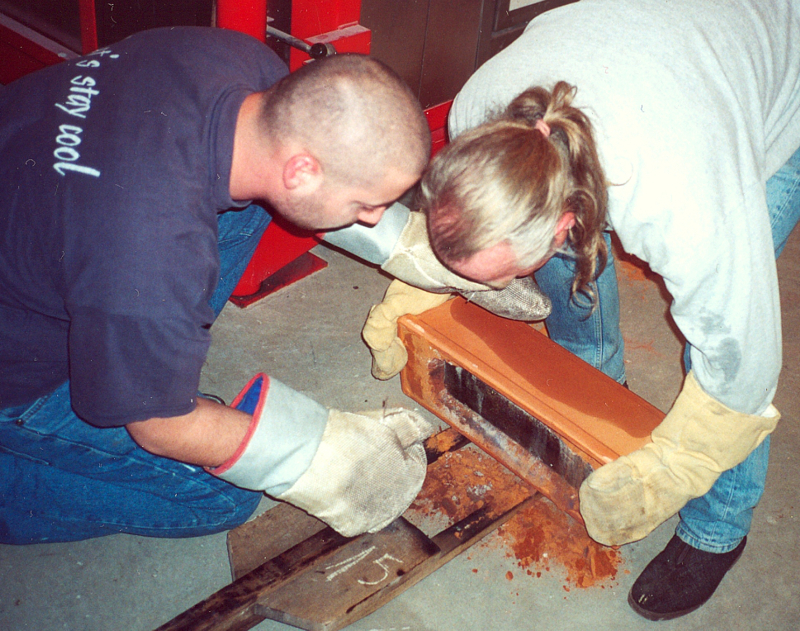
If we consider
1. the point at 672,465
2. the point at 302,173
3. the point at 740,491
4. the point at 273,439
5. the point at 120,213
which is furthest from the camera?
the point at 740,491

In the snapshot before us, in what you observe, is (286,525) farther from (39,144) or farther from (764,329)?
(764,329)

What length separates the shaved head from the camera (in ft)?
3.45

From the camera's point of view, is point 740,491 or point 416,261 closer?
point 740,491

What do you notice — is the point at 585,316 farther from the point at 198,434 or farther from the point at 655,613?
the point at 198,434

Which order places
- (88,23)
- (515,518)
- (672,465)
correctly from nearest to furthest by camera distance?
(672,465)
(515,518)
(88,23)

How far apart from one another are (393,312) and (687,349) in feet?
2.31

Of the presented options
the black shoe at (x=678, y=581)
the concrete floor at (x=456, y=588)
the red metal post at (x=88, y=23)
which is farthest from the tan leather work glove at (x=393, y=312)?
the red metal post at (x=88, y=23)

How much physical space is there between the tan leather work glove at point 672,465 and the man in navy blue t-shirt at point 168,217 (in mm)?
459

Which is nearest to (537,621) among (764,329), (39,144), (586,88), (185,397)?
(764,329)

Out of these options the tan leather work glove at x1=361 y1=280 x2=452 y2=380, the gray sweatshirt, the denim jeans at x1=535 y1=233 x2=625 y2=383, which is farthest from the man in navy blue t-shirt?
the denim jeans at x1=535 y1=233 x2=625 y2=383

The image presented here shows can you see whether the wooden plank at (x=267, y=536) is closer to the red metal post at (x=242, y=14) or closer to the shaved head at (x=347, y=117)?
the shaved head at (x=347, y=117)

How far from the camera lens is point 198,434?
1.14 metres

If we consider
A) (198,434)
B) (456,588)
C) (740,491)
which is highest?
(198,434)

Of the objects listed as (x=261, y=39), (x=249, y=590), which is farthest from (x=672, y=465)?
(x=261, y=39)
